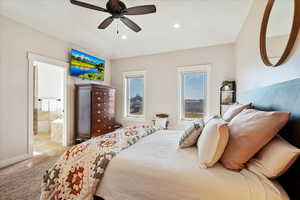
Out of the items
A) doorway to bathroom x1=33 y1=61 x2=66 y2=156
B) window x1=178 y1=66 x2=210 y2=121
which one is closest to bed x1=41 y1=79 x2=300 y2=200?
window x1=178 y1=66 x2=210 y2=121

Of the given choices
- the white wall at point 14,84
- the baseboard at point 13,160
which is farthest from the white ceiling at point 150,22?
the baseboard at point 13,160

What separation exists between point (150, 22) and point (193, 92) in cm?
230

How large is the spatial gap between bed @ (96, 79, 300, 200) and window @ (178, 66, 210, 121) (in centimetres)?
271

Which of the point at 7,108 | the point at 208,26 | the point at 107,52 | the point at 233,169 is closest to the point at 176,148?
the point at 233,169

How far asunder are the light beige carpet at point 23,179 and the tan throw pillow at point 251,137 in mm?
2214

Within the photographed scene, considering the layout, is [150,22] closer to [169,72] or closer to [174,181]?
[169,72]

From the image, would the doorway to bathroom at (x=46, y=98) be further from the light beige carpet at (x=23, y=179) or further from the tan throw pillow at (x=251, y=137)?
the tan throw pillow at (x=251, y=137)

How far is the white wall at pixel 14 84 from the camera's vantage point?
245cm

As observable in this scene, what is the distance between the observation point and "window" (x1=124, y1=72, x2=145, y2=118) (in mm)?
4723

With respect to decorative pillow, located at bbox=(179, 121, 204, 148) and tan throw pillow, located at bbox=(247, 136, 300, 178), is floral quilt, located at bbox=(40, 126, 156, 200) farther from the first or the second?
tan throw pillow, located at bbox=(247, 136, 300, 178)

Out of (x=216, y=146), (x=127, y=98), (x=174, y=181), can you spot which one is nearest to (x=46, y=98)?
(x=127, y=98)


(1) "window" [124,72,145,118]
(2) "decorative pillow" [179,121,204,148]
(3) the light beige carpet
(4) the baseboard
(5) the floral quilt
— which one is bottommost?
(3) the light beige carpet

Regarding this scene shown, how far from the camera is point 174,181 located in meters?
0.97

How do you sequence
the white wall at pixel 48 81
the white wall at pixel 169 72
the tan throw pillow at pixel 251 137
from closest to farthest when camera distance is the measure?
the tan throw pillow at pixel 251 137 < the white wall at pixel 169 72 < the white wall at pixel 48 81
